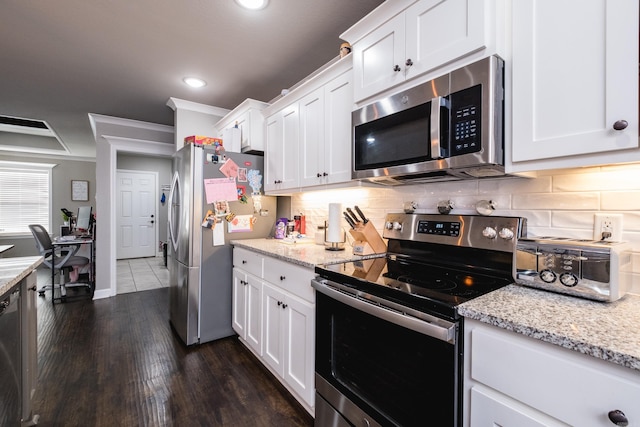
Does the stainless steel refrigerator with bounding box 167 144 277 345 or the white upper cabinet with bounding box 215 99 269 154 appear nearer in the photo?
the stainless steel refrigerator with bounding box 167 144 277 345

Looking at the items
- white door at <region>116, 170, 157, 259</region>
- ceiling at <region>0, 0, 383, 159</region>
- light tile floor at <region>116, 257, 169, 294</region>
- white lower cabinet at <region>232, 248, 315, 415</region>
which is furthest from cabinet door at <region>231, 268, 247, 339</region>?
white door at <region>116, 170, 157, 259</region>

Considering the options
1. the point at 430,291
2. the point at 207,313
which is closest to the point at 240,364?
the point at 207,313

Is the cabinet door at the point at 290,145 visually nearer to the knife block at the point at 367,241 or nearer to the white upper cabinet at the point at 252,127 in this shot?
the white upper cabinet at the point at 252,127

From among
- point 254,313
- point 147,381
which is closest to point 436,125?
point 254,313

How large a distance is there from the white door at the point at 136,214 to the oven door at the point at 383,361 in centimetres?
655

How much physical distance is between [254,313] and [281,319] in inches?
17.6

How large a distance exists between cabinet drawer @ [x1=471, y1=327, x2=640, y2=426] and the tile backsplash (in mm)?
605

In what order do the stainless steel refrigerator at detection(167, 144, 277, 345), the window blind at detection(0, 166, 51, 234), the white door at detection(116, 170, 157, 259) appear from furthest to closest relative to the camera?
the white door at detection(116, 170, 157, 259), the window blind at detection(0, 166, 51, 234), the stainless steel refrigerator at detection(167, 144, 277, 345)

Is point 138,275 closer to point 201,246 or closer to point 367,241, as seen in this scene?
point 201,246

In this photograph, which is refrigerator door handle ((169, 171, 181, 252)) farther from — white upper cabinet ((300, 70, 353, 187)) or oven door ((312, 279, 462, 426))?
oven door ((312, 279, 462, 426))

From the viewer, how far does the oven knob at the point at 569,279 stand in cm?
99

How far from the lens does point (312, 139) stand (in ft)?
7.04

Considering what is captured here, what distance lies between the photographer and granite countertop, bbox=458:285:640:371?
67 centimetres

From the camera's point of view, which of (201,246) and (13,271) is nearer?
(13,271)
